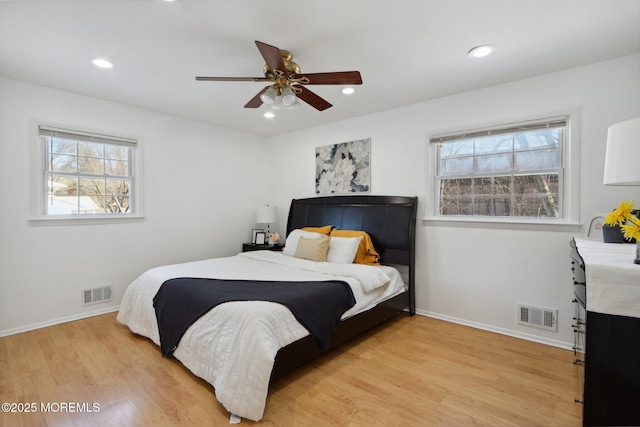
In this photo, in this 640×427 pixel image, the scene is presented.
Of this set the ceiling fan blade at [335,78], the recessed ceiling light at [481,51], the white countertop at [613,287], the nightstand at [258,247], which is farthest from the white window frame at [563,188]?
the nightstand at [258,247]

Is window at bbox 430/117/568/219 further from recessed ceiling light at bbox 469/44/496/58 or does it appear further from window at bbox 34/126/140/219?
window at bbox 34/126/140/219

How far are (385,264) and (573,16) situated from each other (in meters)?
2.70

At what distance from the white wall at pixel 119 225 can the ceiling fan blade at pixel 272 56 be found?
2.59 meters

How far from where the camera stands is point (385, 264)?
3.68 metres

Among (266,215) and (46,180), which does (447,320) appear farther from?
(46,180)

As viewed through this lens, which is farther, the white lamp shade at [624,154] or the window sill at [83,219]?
the window sill at [83,219]

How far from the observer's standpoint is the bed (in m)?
1.85

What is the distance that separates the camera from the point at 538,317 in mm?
2838

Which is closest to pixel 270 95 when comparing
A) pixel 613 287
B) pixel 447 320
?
pixel 613 287

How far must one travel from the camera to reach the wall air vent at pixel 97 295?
341 centimetres

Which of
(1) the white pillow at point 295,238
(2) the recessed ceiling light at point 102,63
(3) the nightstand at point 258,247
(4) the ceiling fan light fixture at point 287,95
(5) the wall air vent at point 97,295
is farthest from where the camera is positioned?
(3) the nightstand at point 258,247

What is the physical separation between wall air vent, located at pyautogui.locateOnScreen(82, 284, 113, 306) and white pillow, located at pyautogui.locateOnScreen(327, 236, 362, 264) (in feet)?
8.67

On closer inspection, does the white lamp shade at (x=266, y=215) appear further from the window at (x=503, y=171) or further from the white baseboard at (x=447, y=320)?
the window at (x=503, y=171)

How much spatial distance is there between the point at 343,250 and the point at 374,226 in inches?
22.2
